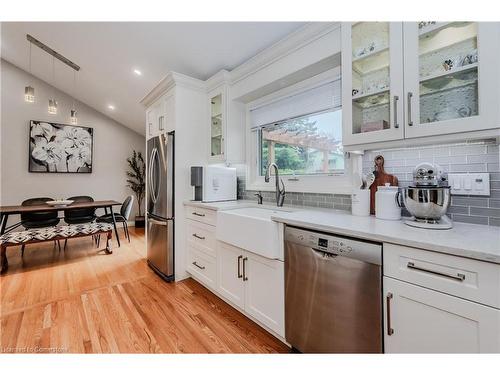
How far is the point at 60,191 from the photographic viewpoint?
4.66 m

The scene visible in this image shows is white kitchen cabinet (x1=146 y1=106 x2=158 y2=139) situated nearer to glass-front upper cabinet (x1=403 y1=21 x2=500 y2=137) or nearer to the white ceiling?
the white ceiling

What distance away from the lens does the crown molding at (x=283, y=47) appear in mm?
1622

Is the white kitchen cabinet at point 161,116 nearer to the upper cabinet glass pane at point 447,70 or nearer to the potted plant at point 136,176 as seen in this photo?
the upper cabinet glass pane at point 447,70

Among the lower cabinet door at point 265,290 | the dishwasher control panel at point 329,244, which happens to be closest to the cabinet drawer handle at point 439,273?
the dishwasher control panel at point 329,244

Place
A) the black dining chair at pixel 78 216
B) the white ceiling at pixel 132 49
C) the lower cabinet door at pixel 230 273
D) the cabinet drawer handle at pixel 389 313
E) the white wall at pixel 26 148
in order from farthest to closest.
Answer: the white wall at pixel 26 148, the black dining chair at pixel 78 216, the white ceiling at pixel 132 49, the lower cabinet door at pixel 230 273, the cabinet drawer handle at pixel 389 313

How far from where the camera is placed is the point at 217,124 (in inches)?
105

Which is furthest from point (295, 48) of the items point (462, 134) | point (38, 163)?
point (38, 163)

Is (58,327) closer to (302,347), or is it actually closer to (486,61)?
(302,347)

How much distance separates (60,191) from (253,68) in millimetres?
4882

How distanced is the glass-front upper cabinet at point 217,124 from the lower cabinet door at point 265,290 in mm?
1319

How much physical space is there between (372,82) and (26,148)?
19.4ft

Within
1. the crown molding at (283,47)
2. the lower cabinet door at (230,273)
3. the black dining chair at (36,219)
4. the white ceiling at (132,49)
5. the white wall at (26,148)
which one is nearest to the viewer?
the crown molding at (283,47)

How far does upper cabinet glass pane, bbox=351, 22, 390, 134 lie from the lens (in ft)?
4.19

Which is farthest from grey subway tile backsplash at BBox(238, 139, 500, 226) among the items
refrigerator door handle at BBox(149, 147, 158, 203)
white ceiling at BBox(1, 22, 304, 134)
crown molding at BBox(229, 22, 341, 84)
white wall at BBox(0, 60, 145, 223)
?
white wall at BBox(0, 60, 145, 223)
